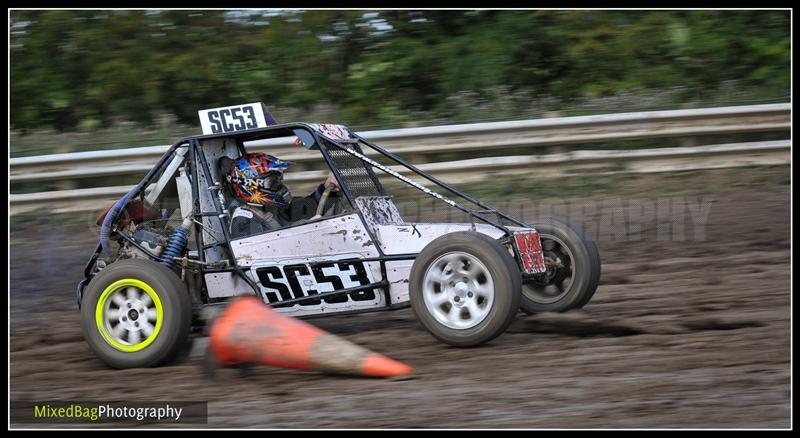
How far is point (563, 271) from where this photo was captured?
679 cm

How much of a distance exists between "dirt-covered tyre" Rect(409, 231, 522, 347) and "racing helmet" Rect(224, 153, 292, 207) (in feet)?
4.85

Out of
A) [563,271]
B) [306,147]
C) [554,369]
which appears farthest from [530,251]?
[306,147]

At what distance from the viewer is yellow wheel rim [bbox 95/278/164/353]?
633 cm

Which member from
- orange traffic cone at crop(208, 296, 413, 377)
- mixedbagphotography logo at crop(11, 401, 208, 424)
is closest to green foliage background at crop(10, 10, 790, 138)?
orange traffic cone at crop(208, 296, 413, 377)

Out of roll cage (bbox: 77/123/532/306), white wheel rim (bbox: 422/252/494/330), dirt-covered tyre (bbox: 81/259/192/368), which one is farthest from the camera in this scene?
roll cage (bbox: 77/123/532/306)

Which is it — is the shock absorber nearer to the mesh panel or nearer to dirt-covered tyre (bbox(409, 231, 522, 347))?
the mesh panel

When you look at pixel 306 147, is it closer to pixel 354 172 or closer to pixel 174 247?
pixel 354 172

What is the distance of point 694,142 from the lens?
11.3 metres

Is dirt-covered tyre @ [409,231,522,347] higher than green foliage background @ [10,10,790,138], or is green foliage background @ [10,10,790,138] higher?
green foliage background @ [10,10,790,138]

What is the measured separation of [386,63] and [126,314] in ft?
24.3

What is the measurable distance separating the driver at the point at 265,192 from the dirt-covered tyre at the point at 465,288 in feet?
3.99

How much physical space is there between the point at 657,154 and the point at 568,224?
4.75 metres

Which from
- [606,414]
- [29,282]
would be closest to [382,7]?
[29,282]

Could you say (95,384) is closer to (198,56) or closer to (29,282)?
(29,282)
